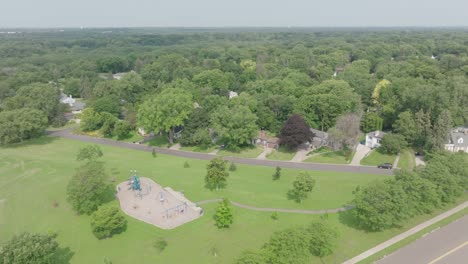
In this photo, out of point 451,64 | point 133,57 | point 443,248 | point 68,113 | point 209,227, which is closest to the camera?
point 443,248

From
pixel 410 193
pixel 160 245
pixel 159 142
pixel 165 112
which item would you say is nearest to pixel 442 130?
pixel 410 193

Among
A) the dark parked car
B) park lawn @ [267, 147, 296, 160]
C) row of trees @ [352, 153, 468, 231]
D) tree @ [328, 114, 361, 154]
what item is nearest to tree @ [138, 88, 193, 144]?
park lawn @ [267, 147, 296, 160]

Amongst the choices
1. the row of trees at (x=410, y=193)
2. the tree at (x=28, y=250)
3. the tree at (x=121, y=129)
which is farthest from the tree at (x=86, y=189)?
the tree at (x=121, y=129)

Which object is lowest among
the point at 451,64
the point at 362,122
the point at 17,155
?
the point at 17,155

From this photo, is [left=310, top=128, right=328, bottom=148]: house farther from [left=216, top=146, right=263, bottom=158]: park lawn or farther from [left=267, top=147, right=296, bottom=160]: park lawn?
[left=216, top=146, right=263, bottom=158]: park lawn

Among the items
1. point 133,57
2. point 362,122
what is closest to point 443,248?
point 362,122

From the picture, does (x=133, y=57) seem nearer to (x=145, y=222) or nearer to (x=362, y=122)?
(x=362, y=122)

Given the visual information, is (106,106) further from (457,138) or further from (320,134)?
(457,138)
